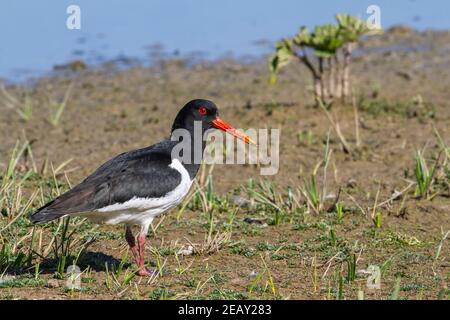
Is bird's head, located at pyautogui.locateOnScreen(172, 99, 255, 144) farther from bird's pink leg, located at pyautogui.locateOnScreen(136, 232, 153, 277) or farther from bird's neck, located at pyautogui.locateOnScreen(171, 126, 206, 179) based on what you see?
bird's pink leg, located at pyautogui.locateOnScreen(136, 232, 153, 277)

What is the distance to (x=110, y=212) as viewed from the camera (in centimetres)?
635

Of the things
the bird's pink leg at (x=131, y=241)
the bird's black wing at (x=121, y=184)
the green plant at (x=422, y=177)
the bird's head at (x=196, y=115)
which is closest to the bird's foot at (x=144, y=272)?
the bird's pink leg at (x=131, y=241)

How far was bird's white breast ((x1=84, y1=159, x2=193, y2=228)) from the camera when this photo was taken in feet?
20.8

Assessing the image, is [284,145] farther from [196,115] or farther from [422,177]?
[196,115]

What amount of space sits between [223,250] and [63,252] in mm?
1189

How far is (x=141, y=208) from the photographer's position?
645cm

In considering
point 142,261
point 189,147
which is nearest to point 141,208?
point 142,261

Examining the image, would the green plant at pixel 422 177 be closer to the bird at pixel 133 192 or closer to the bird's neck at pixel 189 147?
the bird's neck at pixel 189 147

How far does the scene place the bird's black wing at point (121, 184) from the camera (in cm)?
615

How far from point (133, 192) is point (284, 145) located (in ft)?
13.1
